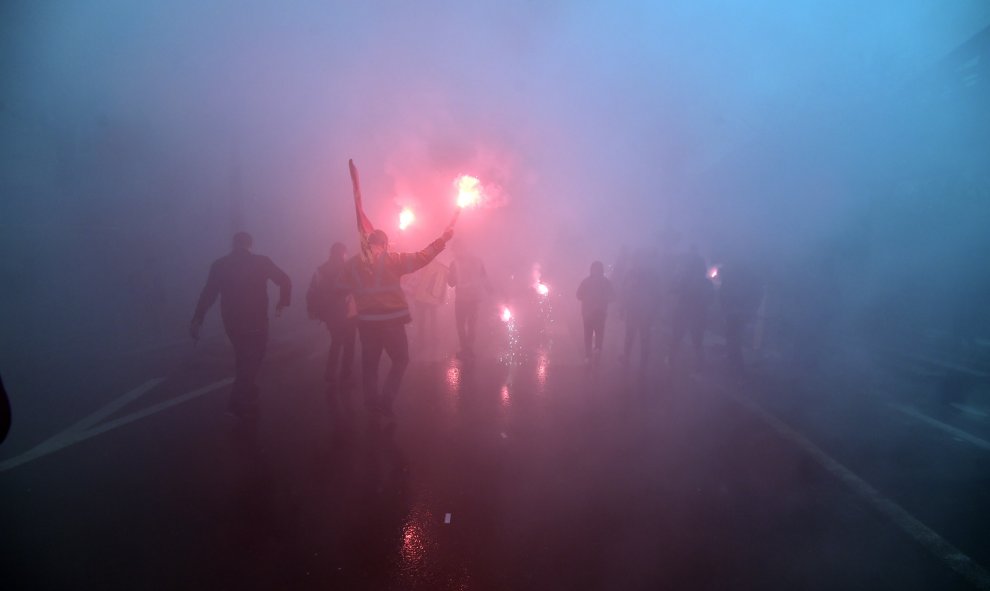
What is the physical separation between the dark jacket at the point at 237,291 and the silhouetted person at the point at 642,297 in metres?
4.80

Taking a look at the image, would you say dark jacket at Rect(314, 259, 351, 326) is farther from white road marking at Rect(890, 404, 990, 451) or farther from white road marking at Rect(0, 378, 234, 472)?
white road marking at Rect(890, 404, 990, 451)

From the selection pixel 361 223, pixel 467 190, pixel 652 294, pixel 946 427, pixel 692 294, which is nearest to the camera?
pixel 361 223

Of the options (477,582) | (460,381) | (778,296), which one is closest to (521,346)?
(460,381)

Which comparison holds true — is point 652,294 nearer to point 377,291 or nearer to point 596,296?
point 596,296

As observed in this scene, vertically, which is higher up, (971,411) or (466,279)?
(466,279)

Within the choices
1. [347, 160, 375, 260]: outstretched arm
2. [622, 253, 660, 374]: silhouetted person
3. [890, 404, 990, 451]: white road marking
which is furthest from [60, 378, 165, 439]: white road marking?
[890, 404, 990, 451]: white road marking

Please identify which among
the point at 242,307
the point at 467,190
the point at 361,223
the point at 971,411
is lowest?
the point at 971,411

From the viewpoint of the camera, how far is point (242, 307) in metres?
5.02

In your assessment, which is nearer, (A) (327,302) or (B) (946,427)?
(B) (946,427)

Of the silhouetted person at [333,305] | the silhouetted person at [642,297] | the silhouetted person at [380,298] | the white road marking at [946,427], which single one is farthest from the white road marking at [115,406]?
the white road marking at [946,427]

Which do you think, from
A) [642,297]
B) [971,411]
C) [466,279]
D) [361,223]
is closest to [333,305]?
[361,223]

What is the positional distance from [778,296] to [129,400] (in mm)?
9117

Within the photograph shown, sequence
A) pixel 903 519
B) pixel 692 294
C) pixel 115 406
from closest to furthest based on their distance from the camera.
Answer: pixel 903 519
pixel 115 406
pixel 692 294

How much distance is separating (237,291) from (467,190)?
2.48 m
